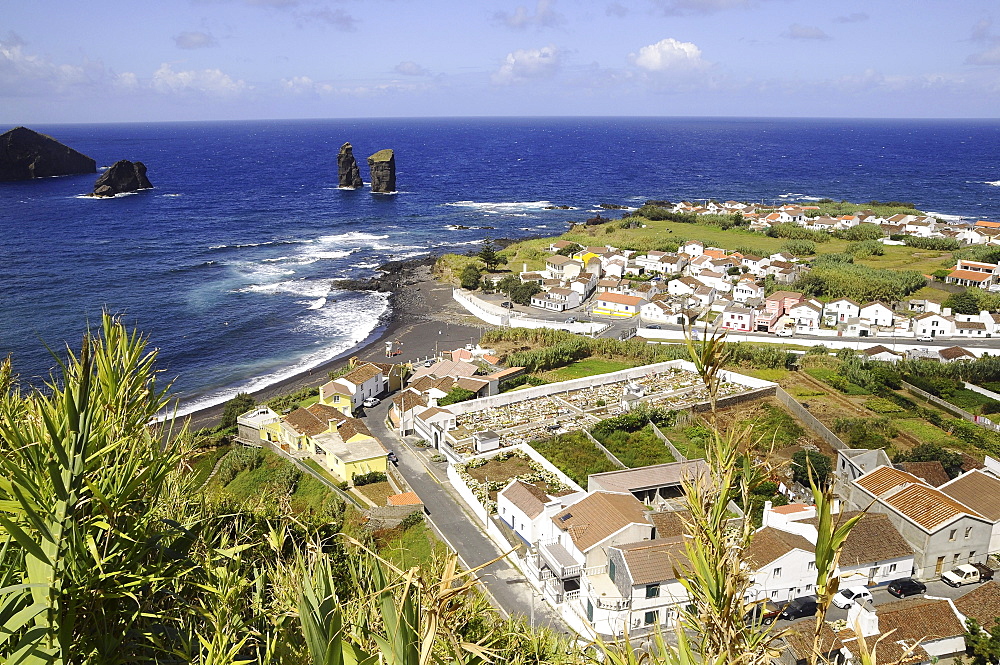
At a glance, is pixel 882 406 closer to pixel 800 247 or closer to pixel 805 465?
pixel 805 465

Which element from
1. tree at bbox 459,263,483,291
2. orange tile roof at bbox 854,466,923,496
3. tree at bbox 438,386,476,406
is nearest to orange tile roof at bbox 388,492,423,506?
tree at bbox 438,386,476,406

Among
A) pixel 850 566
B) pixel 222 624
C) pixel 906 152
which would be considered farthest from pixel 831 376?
pixel 906 152

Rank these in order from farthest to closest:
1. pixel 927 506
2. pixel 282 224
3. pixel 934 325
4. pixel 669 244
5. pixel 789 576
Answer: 1. pixel 282 224
2. pixel 669 244
3. pixel 934 325
4. pixel 927 506
5. pixel 789 576

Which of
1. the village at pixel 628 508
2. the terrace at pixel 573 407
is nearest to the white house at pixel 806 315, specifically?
the terrace at pixel 573 407

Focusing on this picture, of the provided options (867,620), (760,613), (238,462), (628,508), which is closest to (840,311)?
(628,508)

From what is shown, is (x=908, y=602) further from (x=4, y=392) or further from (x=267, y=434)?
(x=267, y=434)

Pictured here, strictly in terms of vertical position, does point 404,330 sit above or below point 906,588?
below
